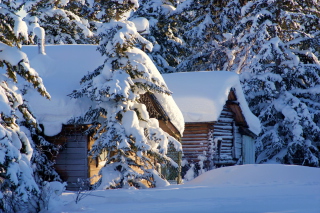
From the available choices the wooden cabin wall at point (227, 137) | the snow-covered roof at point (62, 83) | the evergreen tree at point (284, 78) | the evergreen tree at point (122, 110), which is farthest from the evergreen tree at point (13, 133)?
the evergreen tree at point (284, 78)

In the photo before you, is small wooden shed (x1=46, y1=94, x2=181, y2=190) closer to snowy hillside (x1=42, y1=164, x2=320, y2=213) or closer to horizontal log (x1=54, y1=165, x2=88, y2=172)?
horizontal log (x1=54, y1=165, x2=88, y2=172)

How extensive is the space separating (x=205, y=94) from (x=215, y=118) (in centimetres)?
238

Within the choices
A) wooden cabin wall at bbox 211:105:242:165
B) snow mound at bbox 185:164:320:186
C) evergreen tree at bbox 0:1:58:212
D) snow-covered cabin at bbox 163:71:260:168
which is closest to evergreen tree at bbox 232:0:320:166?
snow-covered cabin at bbox 163:71:260:168

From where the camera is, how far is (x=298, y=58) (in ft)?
85.2

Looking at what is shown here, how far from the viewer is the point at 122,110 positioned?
45.9 ft

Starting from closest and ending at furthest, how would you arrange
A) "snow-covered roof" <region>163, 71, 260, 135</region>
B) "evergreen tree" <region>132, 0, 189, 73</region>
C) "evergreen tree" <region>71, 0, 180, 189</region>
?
"evergreen tree" <region>71, 0, 180, 189</region>
"snow-covered roof" <region>163, 71, 260, 135</region>
"evergreen tree" <region>132, 0, 189, 73</region>

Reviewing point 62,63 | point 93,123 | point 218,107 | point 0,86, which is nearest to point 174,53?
point 218,107

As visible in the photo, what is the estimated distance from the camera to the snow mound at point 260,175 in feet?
50.5

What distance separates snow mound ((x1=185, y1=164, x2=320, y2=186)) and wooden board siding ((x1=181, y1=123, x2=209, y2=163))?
6.37m

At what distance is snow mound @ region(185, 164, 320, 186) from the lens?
606 inches

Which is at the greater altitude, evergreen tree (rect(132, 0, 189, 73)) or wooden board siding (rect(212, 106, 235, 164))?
evergreen tree (rect(132, 0, 189, 73))

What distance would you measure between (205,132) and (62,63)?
8.81m

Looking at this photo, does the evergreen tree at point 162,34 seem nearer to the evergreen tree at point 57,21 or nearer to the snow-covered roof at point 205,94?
the evergreen tree at point 57,21

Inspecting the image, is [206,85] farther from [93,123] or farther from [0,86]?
[0,86]
